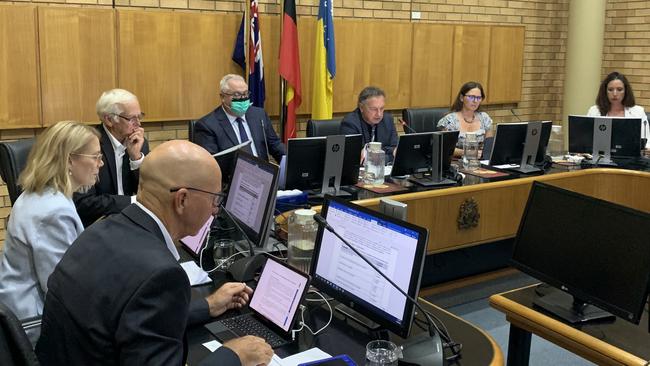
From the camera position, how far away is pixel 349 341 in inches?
74.3

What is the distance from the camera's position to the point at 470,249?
4234 millimetres

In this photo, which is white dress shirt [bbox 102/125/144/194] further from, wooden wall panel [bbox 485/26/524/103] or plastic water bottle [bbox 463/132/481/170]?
wooden wall panel [bbox 485/26/524/103]

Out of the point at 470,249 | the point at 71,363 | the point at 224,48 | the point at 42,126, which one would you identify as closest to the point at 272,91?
the point at 224,48

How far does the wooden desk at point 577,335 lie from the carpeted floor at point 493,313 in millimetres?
756

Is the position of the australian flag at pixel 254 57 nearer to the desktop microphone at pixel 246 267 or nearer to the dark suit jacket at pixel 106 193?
the dark suit jacket at pixel 106 193

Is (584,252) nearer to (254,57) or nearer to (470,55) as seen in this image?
(254,57)

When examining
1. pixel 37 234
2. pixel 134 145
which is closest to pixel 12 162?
pixel 134 145

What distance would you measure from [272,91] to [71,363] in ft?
14.0

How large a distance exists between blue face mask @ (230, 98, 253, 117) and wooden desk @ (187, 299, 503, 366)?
260 centimetres

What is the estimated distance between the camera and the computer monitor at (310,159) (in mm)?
3480

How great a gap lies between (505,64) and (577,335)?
552cm

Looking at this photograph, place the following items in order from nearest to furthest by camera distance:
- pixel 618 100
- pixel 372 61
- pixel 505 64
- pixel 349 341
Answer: pixel 349 341
pixel 618 100
pixel 372 61
pixel 505 64

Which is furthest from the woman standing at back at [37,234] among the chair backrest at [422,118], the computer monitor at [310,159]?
the chair backrest at [422,118]

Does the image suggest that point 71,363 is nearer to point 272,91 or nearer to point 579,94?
point 272,91
